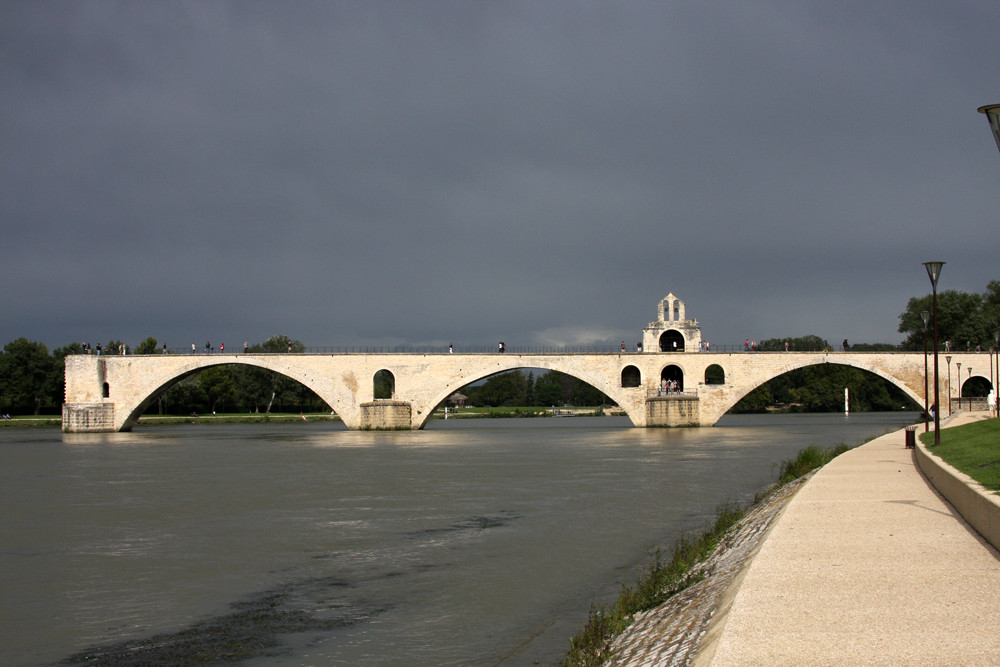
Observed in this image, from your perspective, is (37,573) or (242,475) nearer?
(37,573)

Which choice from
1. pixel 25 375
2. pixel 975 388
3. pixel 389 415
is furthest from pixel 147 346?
pixel 975 388

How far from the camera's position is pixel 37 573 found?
13055mm

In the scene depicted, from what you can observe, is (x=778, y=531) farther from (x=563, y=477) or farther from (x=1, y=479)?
(x=1, y=479)

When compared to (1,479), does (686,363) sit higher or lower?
higher

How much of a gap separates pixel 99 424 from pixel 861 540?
54496 millimetres

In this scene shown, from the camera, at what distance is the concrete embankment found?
4754 mm

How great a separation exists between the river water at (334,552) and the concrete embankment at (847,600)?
229cm

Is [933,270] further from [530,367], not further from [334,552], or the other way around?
[530,367]

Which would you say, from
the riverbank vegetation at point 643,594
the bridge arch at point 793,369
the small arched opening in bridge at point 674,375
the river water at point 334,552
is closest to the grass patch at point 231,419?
the small arched opening in bridge at point 674,375

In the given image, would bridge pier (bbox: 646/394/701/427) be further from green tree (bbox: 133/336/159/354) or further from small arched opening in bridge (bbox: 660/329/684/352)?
green tree (bbox: 133/336/159/354)

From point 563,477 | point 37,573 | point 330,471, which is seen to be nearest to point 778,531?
point 37,573

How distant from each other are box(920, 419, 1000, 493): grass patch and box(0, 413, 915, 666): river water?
4.38 m

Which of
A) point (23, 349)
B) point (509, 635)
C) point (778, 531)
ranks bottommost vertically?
point (509, 635)

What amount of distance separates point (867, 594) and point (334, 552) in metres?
9.87
